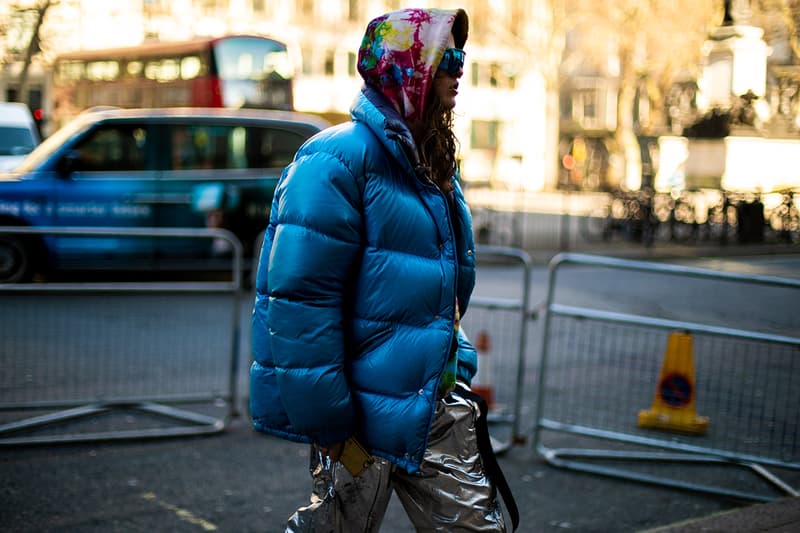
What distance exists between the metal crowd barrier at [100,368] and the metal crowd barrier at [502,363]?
1.61 meters

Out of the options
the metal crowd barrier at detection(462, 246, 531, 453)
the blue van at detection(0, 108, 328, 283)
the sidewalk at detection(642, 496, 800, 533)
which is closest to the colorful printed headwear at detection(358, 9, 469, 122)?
the sidewalk at detection(642, 496, 800, 533)

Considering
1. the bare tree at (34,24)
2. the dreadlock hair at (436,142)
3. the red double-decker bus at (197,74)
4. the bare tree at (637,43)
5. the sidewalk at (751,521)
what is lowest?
the sidewalk at (751,521)

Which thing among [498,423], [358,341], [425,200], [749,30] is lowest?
[498,423]

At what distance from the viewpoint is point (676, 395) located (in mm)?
6109

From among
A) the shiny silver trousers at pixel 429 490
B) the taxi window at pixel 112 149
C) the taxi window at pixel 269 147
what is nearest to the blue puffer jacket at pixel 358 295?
the shiny silver trousers at pixel 429 490

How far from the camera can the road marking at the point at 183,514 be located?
14.5 feet

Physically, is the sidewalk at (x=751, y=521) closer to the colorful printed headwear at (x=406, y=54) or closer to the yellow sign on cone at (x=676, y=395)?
the yellow sign on cone at (x=676, y=395)

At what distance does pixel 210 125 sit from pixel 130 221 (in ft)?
5.25

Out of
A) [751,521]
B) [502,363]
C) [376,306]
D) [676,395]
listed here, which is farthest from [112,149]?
[376,306]

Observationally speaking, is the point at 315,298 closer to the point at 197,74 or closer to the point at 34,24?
the point at 197,74

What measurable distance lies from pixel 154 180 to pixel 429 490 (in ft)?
32.7

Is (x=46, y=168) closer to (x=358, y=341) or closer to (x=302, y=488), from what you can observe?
(x=302, y=488)

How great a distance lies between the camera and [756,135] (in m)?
20.8

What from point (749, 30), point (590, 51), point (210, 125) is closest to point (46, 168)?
point (210, 125)
